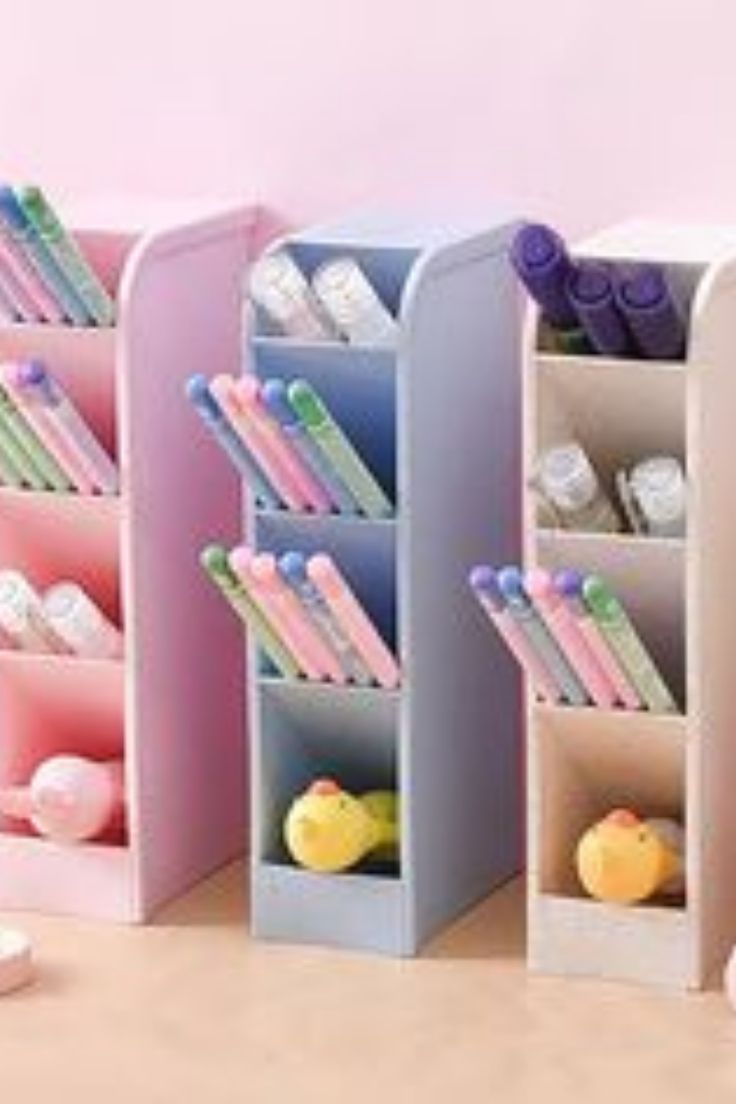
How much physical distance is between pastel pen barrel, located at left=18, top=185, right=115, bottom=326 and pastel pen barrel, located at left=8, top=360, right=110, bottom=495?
4 cm

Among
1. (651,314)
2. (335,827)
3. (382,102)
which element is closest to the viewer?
(651,314)

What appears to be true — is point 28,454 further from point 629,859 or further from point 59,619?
point 629,859

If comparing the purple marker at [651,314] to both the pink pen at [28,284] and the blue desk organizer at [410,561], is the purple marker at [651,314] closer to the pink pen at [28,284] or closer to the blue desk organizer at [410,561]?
the blue desk organizer at [410,561]

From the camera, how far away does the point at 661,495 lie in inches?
65.6

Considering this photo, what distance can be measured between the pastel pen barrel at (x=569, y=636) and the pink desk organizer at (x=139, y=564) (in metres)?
0.23

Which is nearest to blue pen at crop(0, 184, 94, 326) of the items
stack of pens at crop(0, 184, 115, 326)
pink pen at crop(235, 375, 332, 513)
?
stack of pens at crop(0, 184, 115, 326)

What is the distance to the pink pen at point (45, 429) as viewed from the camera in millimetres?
1742

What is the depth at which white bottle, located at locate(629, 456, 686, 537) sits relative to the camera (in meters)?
1.66

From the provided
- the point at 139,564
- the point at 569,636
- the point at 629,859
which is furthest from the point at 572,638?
the point at 139,564

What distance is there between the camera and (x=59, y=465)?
1.79 meters

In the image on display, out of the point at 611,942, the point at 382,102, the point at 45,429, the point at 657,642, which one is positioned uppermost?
the point at 382,102

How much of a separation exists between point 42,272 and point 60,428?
0.08 meters

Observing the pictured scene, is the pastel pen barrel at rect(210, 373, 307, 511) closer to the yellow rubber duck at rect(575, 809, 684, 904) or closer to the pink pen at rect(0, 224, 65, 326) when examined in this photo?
the pink pen at rect(0, 224, 65, 326)

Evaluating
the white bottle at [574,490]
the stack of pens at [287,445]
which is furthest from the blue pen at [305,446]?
the white bottle at [574,490]
